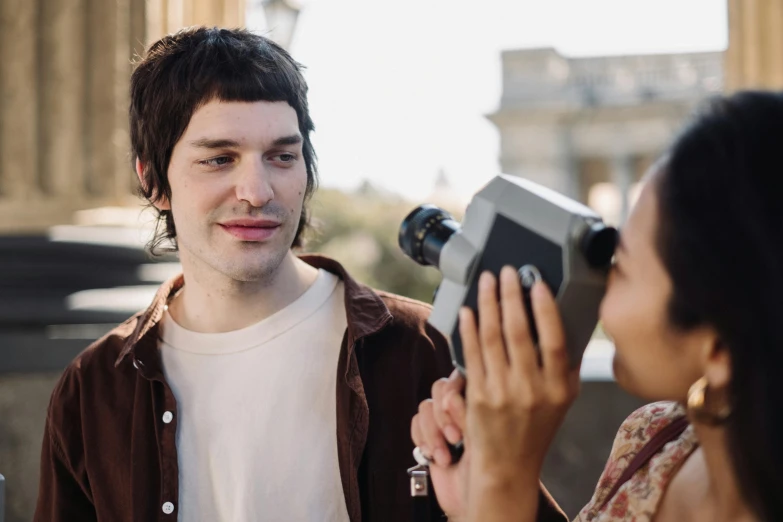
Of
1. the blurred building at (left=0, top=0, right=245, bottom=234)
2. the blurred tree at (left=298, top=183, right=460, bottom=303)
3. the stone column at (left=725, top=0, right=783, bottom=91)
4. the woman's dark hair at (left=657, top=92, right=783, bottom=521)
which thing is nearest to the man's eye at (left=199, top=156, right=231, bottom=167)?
the woman's dark hair at (left=657, top=92, right=783, bottom=521)

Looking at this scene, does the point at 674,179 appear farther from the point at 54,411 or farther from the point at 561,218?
the point at 54,411

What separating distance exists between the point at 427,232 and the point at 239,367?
2.72 ft

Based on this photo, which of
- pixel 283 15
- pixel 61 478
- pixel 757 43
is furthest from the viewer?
pixel 283 15

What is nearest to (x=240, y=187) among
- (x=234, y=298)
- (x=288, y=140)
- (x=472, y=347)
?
(x=288, y=140)

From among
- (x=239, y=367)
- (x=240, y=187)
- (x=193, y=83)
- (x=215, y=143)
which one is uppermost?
(x=193, y=83)

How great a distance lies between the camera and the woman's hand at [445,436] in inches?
65.9

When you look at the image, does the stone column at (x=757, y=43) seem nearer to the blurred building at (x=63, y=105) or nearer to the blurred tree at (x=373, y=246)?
the blurred building at (x=63, y=105)

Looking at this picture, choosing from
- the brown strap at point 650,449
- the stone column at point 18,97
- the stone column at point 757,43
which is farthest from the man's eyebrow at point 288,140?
the stone column at point 757,43

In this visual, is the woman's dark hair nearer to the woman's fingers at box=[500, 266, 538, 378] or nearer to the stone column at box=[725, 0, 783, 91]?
the woman's fingers at box=[500, 266, 538, 378]

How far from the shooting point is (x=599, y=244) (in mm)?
1504

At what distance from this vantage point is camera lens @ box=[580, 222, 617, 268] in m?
1.49

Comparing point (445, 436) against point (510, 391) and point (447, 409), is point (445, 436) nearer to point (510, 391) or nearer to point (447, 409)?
point (447, 409)

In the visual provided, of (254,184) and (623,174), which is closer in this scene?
(254,184)

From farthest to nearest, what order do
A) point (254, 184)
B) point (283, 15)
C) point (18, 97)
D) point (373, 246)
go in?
point (373, 246), point (283, 15), point (18, 97), point (254, 184)
